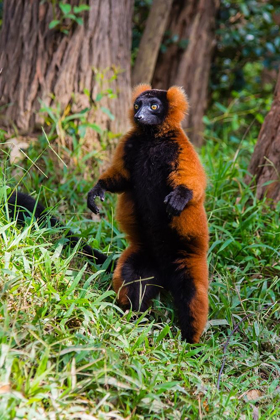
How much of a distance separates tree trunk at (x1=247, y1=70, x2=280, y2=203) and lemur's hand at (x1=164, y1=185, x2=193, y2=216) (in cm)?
157

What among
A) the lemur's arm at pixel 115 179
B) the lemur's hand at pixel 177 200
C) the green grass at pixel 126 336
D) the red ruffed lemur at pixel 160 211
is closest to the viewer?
the green grass at pixel 126 336

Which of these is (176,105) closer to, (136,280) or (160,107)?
(160,107)

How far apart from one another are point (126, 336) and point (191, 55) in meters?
5.00

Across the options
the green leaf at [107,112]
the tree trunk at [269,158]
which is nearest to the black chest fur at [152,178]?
the tree trunk at [269,158]

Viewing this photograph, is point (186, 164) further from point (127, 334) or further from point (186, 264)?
point (127, 334)

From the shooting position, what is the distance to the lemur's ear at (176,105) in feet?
12.1

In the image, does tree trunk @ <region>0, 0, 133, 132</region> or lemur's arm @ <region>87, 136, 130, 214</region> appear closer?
lemur's arm @ <region>87, 136, 130, 214</region>

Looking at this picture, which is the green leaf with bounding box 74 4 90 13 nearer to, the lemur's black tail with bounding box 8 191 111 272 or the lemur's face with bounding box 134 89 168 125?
the lemur's face with bounding box 134 89 168 125

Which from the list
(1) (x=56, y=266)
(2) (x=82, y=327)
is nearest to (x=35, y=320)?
(2) (x=82, y=327)

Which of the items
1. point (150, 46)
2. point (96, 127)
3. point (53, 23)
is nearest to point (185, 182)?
point (96, 127)

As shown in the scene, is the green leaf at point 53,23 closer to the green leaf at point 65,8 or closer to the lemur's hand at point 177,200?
the green leaf at point 65,8

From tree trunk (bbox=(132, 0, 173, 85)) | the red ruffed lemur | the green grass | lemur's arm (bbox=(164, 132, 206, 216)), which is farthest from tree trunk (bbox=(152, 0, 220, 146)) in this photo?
lemur's arm (bbox=(164, 132, 206, 216))

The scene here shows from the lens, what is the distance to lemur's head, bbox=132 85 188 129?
11.9ft

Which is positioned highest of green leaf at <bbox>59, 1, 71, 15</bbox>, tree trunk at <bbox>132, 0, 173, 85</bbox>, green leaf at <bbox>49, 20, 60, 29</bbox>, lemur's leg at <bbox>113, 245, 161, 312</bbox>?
green leaf at <bbox>59, 1, 71, 15</bbox>
